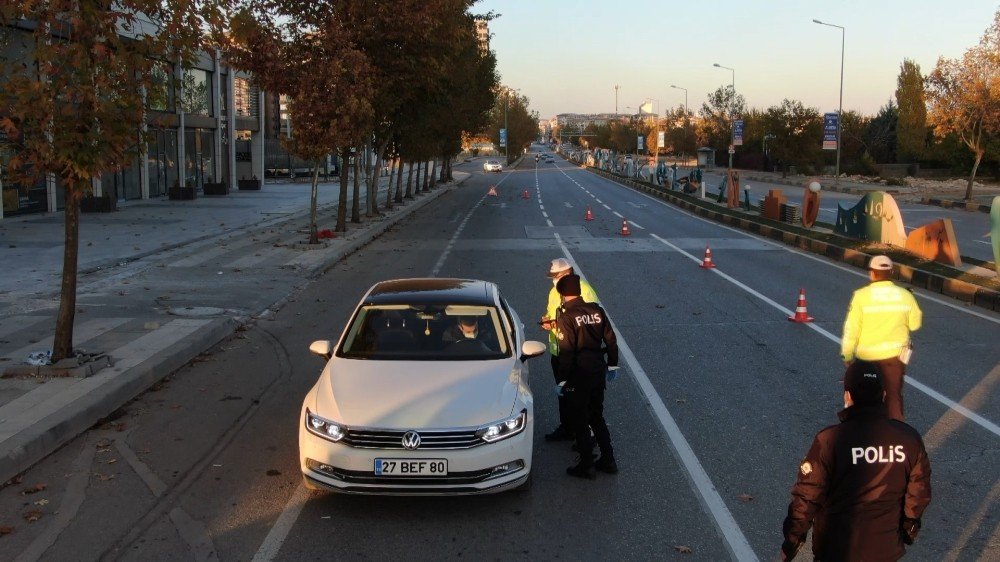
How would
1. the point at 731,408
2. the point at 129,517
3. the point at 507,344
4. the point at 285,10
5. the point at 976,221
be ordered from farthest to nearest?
the point at 976,221
the point at 285,10
the point at 731,408
the point at 507,344
the point at 129,517

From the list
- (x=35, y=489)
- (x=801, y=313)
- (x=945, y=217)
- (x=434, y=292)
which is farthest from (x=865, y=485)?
(x=945, y=217)

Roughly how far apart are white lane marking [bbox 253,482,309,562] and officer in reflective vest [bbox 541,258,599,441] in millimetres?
2044

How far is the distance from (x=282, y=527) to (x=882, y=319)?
14.5 ft

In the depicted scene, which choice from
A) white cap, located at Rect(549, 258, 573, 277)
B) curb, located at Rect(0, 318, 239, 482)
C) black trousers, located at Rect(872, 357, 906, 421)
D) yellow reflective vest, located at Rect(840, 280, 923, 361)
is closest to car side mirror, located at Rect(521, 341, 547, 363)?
white cap, located at Rect(549, 258, 573, 277)

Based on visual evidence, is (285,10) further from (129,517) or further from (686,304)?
(129,517)

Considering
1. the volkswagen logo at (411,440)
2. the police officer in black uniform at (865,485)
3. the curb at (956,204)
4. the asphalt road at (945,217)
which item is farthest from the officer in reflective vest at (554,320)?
the curb at (956,204)

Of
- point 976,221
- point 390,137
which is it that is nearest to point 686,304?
point 390,137

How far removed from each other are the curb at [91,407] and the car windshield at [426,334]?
2494mm

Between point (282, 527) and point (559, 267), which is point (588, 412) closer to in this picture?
point (559, 267)

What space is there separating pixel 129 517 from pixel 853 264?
18.1 meters

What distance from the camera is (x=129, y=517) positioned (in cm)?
588

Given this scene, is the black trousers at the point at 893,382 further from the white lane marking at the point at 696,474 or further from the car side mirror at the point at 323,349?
the car side mirror at the point at 323,349

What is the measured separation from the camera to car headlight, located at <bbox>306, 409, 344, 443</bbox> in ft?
18.8

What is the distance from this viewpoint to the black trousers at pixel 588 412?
644cm
